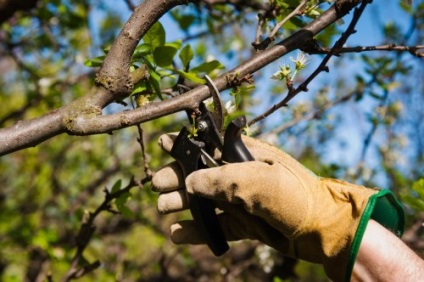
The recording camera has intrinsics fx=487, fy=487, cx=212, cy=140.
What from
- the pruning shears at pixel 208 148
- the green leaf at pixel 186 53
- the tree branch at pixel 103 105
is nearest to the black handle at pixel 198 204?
the pruning shears at pixel 208 148

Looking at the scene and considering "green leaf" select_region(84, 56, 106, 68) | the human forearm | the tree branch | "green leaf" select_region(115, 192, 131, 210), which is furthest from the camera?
"green leaf" select_region(115, 192, 131, 210)

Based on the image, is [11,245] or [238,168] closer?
[238,168]

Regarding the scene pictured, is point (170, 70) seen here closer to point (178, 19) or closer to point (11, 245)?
point (178, 19)

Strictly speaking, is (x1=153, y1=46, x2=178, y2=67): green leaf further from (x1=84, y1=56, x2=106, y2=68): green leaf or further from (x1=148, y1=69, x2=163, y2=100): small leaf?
(x1=84, y1=56, x2=106, y2=68): green leaf

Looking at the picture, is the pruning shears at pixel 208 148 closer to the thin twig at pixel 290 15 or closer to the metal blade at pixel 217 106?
the metal blade at pixel 217 106

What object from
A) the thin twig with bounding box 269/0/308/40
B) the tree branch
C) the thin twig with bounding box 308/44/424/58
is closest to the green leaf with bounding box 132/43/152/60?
the tree branch

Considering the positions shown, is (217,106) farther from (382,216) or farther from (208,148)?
(382,216)

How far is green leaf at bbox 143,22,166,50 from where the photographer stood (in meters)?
1.38

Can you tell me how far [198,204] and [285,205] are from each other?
279 millimetres

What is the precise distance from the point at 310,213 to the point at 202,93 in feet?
1.45

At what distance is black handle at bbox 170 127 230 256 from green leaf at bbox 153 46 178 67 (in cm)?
20

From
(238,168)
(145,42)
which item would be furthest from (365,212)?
(145,42)

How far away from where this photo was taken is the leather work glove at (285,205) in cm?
128

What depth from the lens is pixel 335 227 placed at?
4.43ft
